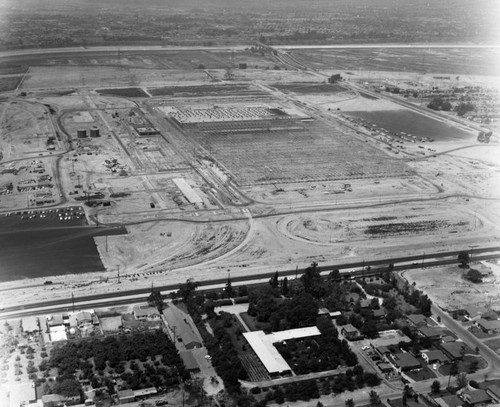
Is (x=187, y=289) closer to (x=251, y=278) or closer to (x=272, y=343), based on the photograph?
(x=251, y=278)

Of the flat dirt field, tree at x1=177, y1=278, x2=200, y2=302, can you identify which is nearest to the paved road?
tree at x1=177, y1=278, x2=200, y2=302

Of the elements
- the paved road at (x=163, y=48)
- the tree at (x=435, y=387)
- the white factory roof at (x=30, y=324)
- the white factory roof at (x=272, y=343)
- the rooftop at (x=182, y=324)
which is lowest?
the tree at (x=435, y=387)

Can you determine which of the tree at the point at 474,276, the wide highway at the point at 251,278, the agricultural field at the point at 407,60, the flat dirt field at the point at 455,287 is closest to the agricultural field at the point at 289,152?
the wide highway at the point at 251,278

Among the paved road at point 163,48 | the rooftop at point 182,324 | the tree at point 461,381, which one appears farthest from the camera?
the paved road at point 163,48

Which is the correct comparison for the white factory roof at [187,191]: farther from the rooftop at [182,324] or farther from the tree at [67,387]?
the tree at [67,387]

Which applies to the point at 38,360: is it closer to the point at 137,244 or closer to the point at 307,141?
the point at 137,244

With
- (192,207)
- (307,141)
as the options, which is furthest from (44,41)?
(192,207)

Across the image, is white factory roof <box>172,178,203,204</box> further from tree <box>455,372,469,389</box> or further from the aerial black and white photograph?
tree <box>455,372,469,389</box>
